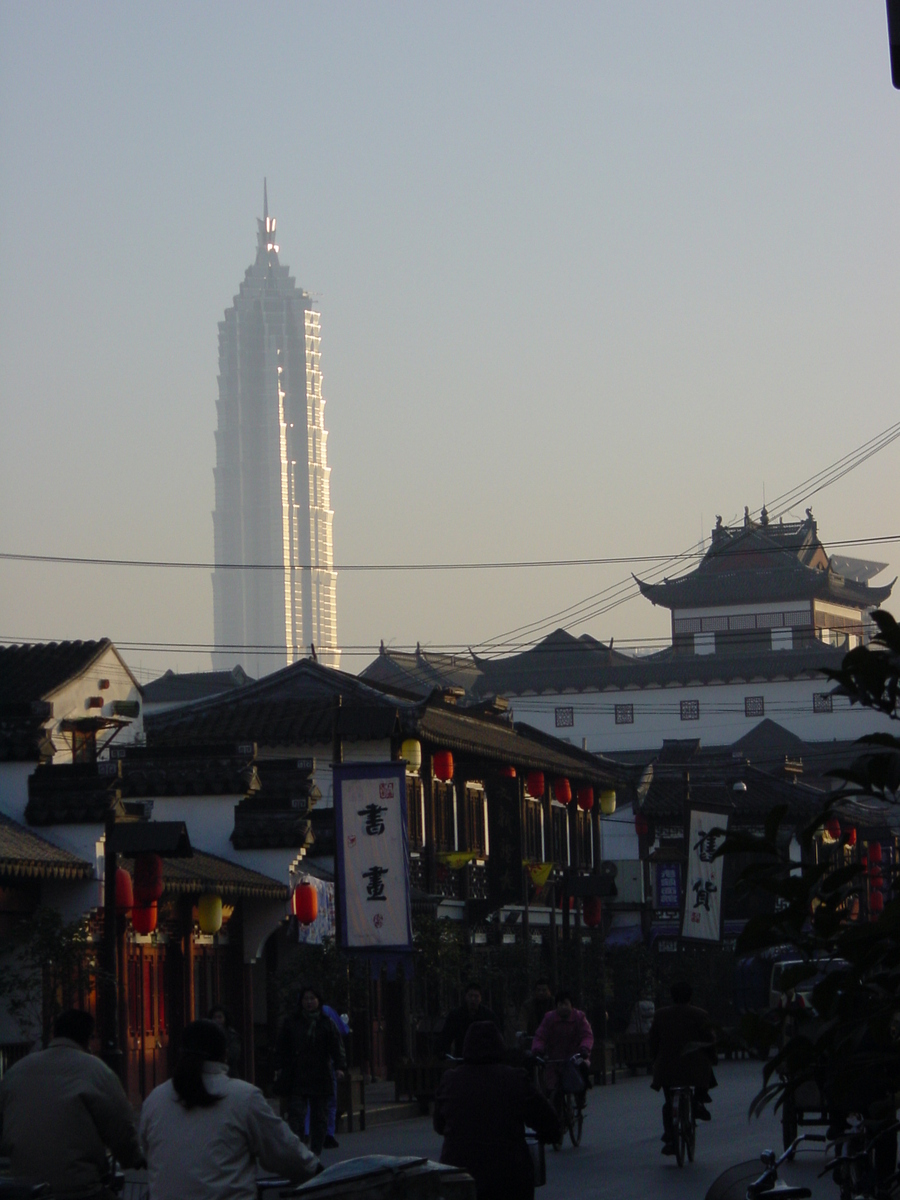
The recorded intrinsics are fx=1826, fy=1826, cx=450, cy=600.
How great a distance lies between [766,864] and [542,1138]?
14.7ft

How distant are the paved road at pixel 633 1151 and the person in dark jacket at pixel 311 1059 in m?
0.77

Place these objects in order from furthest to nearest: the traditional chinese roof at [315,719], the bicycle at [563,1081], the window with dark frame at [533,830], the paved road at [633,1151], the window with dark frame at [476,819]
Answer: the window with dark frame at [533,830]
the window with dark frame at [476,819]
the traditional chinese roof at [315,719]
the bicycle at [563,1081]
the paved road at [633,1151]

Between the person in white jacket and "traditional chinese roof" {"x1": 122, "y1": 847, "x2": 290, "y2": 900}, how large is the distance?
53.2ft

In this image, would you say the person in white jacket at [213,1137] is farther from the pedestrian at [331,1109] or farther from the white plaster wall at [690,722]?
the white plaster wall at [690,722]

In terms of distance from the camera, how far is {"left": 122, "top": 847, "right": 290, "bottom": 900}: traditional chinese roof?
2334 centimetres

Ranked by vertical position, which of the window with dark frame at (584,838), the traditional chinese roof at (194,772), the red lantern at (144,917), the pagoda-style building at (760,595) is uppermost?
the pagoda-style building at (760,595)

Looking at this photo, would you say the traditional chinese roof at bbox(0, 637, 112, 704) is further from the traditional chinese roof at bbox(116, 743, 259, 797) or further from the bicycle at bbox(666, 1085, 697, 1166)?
the bicycle at bbox(666, 1085, 697, 1166)

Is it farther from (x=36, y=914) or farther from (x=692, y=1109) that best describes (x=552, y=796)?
(x=692, y=1109)

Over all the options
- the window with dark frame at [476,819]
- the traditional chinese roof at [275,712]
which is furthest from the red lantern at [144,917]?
the window with dark frame at [476,819]

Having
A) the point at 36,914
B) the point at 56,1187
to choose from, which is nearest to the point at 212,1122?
the point at 56,1187

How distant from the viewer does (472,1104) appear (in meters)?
8.38

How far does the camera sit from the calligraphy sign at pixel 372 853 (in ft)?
73.7

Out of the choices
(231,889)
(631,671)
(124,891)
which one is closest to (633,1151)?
(124,891)

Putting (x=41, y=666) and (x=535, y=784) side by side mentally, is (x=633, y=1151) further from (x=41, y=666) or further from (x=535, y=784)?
(x=535, y=784)
